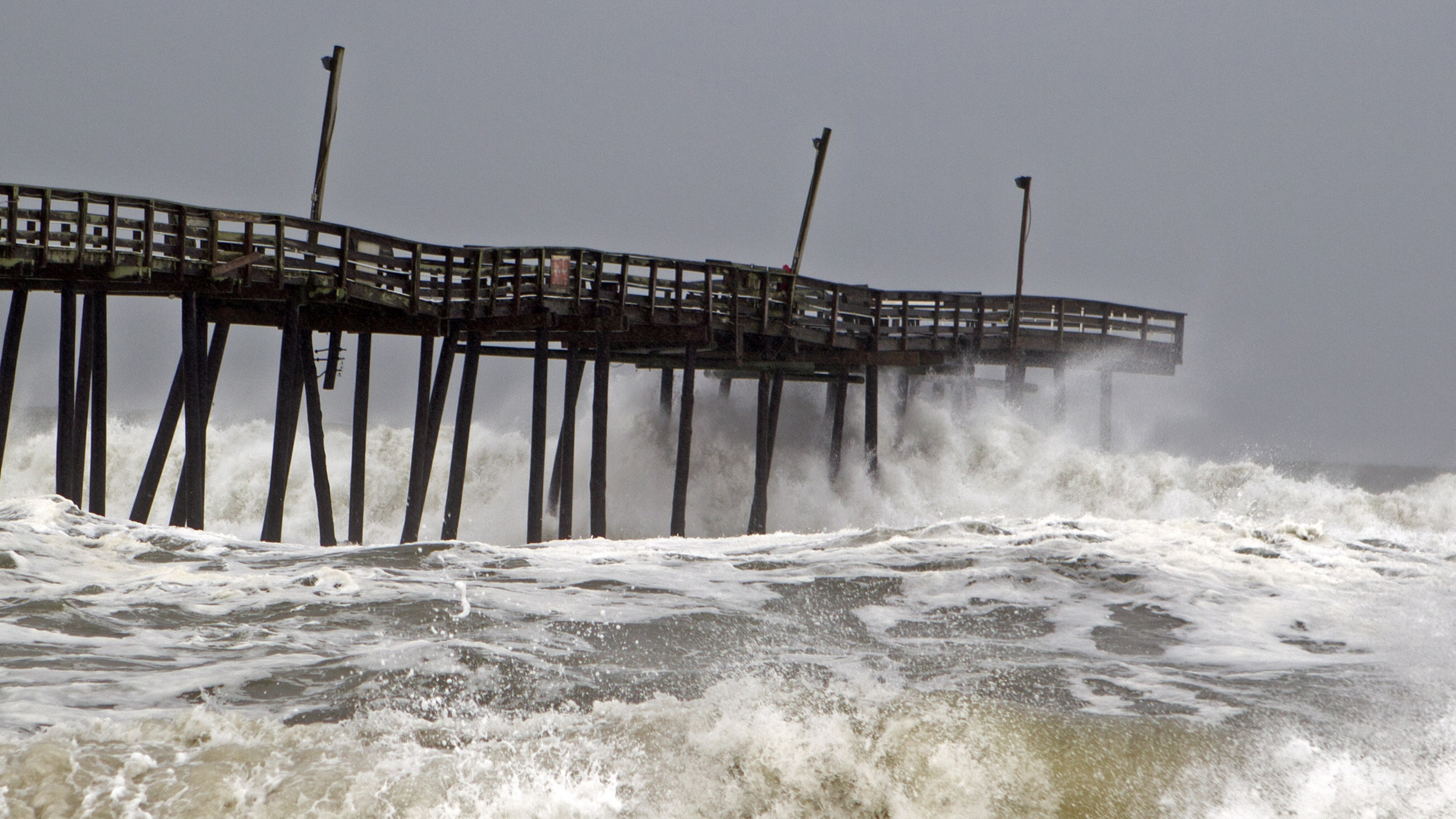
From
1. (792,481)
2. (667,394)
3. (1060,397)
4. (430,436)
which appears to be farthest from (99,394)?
(1060,397)

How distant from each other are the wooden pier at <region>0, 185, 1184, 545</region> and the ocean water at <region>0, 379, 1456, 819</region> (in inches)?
103

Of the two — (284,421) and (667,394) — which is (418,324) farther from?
(667,394)

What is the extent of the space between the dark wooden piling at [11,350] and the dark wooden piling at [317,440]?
3.07 m

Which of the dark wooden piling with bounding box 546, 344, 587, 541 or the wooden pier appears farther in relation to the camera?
the dark wooden piling with bounding box 546, 344, 587, 541

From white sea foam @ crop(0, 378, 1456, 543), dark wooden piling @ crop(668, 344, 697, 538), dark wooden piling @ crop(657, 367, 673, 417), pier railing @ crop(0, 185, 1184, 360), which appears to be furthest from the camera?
dark wooden piling @ crop(657, 367, 673, 417)

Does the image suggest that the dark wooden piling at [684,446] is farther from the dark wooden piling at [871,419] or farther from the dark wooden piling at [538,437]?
the dark wooden piling at [871,419]

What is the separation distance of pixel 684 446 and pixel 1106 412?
14.2 metres

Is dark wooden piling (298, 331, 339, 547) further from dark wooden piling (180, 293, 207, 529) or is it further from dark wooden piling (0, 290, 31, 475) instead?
dark wooden piling (0, 290, 31, 475)

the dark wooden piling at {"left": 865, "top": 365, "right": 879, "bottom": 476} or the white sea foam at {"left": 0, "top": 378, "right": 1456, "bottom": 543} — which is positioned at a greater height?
the dark wooden piling at {"left": 865, "top": 365, "right": 879, "bottom": 476}

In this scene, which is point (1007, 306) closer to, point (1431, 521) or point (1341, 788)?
point (1431, 521)

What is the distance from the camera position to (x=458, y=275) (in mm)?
16391

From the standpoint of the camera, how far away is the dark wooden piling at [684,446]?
17938 millimetres

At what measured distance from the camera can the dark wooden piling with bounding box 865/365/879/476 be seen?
72.6ft

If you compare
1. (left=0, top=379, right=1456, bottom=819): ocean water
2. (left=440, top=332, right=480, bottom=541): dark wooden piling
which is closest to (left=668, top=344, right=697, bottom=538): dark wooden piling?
(left=440, top=332, right=480, bottom=541): dark wooden piling
